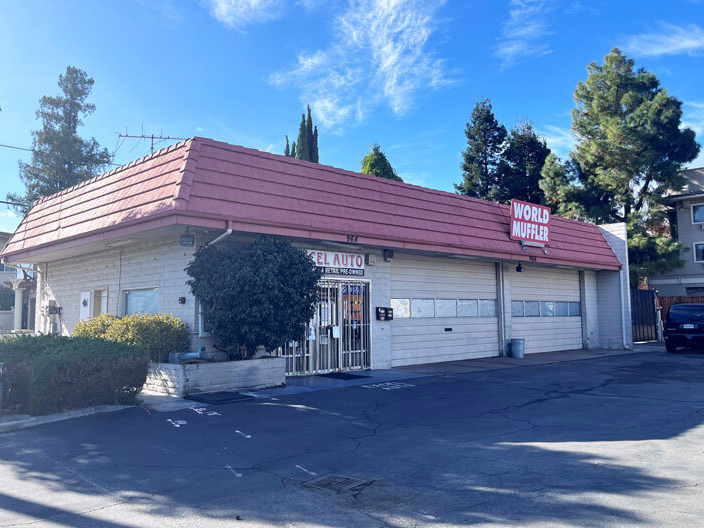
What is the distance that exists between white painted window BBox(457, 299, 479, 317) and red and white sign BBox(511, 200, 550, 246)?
2.56m

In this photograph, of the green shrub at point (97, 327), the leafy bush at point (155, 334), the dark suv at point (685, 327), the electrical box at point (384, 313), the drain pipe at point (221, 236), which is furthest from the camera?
the dark suv at point (685, 327)

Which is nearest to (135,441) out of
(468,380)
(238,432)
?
(238,432)

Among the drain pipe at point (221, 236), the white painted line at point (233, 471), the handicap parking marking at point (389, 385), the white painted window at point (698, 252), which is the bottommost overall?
the white painted line at point (233, 471)

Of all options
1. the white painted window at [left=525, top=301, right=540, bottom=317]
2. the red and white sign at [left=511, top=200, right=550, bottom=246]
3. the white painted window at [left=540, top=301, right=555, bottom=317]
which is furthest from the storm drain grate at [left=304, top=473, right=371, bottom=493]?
the white painted window at [left=540, top=301, right=555, bottom=317]

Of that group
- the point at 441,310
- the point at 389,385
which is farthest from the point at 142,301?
the point at 441,310

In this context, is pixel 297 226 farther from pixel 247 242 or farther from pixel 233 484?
pixel 233 484

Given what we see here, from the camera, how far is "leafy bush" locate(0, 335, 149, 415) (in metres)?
9.02

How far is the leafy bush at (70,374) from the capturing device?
29.6 feet

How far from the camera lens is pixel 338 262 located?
49.0 feet

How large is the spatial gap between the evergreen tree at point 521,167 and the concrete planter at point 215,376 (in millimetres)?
34964

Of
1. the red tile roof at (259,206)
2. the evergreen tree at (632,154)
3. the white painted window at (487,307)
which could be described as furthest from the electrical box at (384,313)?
the evergreen tree at (632,154)

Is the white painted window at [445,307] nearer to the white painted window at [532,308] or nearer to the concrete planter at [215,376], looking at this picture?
the white painted window at [532,308]

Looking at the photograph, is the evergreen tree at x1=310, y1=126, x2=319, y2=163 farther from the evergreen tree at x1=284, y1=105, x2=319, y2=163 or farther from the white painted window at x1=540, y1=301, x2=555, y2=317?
the white painted window at x1=540, y1=301, x2=555, y2=317

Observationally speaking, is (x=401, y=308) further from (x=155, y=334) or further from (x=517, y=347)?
(x=155, y=334)
